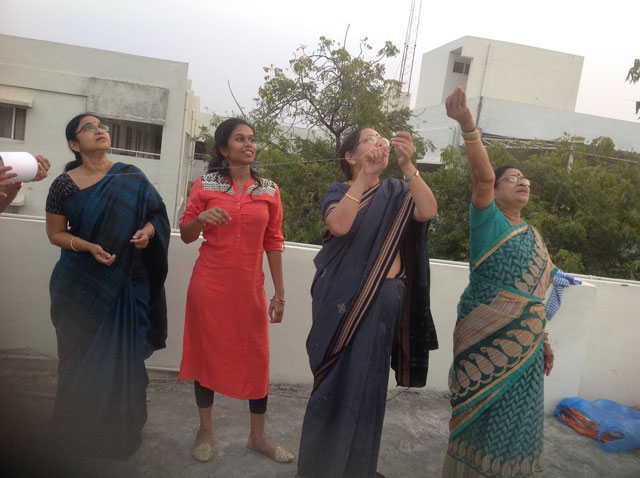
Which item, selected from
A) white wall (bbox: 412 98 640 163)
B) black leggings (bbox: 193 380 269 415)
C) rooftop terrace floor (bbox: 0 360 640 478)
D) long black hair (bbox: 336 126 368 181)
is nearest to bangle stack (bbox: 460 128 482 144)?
long black hair (bbox: 336 126 368 181)

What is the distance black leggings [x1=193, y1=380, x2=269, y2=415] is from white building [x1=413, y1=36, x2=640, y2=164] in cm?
500

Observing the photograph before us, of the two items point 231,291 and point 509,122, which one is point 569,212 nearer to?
point 509,122

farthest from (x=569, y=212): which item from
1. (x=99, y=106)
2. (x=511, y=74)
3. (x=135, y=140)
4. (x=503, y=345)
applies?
(x=99, y=106)

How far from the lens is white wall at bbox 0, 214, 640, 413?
9.29ft

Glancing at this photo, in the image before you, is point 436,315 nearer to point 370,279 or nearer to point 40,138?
point 370,279

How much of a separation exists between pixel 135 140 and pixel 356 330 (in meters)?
1.37

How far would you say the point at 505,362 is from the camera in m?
2.03

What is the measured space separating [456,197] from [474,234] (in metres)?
3.35

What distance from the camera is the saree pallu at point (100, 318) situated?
2072 mm

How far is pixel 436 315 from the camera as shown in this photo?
10.5 ft

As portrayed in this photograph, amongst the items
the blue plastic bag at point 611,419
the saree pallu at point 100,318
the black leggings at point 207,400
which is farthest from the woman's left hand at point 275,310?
the blue plastic bag at point 611,419

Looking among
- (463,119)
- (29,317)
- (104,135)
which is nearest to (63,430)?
(29,317)

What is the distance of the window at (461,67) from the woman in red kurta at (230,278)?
6.58 metres

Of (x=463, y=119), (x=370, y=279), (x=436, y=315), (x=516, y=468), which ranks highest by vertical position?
(x=463, y=119)
